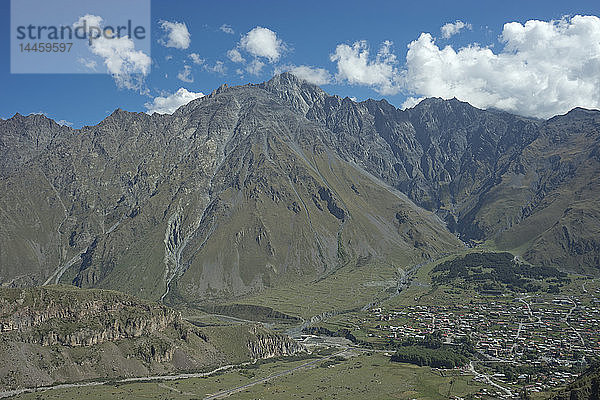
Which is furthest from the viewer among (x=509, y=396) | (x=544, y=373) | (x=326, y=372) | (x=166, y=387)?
(x=326, y=372)

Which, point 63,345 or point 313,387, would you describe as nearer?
point 313,387

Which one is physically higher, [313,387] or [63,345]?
[63,345]

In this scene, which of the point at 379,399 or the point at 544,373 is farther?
the point at 544,373

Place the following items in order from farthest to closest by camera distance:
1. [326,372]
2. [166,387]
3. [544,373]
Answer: [326,372]
[544,373]
[166,387]

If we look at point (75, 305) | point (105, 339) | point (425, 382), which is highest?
point (75, 305)

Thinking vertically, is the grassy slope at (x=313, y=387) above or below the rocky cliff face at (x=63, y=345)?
below

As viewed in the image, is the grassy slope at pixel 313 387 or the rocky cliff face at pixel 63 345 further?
the rocky cliff face at pixel 63 345

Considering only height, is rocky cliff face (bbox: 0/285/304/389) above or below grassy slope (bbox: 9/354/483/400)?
above

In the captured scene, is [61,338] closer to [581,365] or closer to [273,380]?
[273,380]

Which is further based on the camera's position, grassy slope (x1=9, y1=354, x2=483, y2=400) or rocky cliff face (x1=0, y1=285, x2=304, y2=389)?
rocky cliff face (x1=0, y1=285, x2=304, y2=389)

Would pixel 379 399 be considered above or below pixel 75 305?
below

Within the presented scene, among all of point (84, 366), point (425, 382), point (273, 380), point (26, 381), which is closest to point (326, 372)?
point (273, 380)
